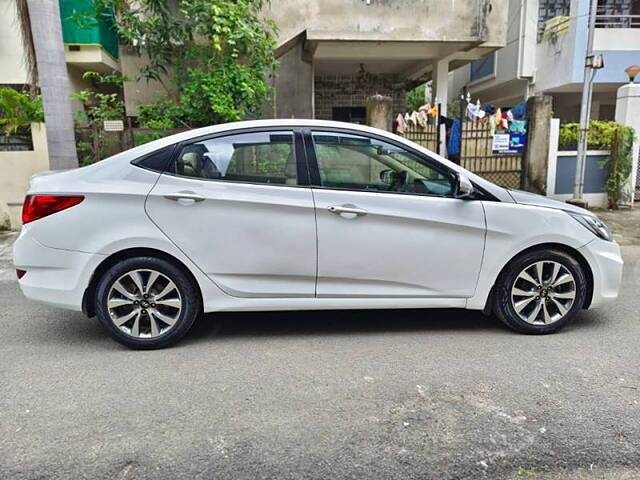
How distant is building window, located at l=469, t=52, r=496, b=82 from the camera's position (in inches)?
709

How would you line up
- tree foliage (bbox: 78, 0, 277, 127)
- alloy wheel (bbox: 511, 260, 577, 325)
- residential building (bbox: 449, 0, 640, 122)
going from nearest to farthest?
1. alloy wheel (bbox: 511, 260, 577, 325)
2. tree foliage (bbox: 78, 0, 277, 127)
3. residential building (bbox: 449, 0, 640, 122)

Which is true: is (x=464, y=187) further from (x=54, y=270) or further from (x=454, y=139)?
(x=454, y=139)

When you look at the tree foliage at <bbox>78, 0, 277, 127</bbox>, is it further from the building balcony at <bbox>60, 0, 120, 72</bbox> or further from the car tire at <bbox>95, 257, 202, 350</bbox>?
the car tire at <bbox>95, 257, 202, 350</bbox>

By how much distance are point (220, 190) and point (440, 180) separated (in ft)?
5.65

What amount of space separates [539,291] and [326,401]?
2.06m

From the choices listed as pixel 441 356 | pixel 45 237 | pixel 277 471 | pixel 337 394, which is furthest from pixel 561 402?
pixel 45 237

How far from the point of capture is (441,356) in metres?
3.71

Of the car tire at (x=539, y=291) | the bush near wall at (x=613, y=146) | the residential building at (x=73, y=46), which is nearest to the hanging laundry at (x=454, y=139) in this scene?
the bush near wall at (x=613, y=146)

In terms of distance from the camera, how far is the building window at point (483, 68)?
18.0m

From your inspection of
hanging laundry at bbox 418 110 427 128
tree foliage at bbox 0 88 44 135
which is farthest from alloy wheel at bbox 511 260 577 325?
tree foliage at bbox 0 88 44 135

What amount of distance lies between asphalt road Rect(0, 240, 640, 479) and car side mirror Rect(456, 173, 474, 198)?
3.79 ft

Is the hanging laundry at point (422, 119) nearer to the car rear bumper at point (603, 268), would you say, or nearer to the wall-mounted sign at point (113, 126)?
the wall-mounted sign at point (113, 126)

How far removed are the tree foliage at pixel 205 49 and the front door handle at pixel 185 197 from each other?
4935 millimetres

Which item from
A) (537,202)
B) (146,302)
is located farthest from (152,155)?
(537,202)
